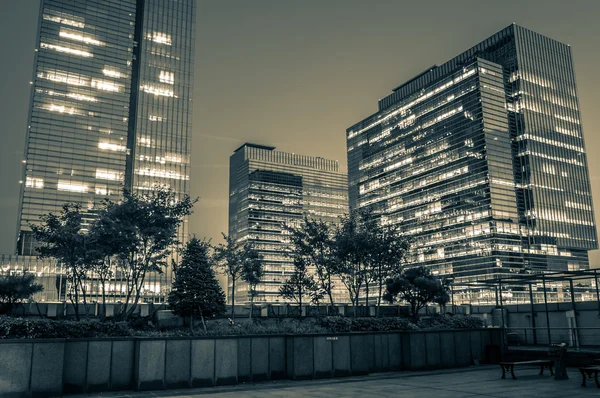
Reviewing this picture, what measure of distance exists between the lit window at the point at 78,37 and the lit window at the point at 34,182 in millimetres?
42928

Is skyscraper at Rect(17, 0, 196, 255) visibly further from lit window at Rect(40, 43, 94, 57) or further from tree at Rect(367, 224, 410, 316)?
tree at Rect(367, 224, 410, 316)

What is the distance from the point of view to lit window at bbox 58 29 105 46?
142 metres

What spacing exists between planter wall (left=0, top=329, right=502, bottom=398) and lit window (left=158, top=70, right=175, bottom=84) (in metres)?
135

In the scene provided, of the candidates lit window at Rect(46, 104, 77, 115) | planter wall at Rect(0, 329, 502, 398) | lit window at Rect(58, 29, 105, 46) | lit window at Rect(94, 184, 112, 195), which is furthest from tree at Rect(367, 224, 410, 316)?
lit window at Rect(58, 29, 105, 46)

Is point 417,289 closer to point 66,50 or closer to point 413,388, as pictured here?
point 413,388

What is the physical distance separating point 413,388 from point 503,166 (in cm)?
16125

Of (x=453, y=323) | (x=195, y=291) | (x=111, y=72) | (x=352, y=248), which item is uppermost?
(x=111, y=72)

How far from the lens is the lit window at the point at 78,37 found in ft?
467

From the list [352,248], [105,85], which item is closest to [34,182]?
[105,85]

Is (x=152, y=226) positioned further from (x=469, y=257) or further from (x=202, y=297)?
(x=469, y=257)

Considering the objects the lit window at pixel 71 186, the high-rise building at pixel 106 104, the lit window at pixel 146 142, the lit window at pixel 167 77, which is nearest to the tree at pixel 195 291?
the high-rise building at pixel 106 104

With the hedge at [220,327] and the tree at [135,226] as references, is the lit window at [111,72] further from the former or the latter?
the hedge at [220,327]

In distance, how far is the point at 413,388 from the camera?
18.7 meters

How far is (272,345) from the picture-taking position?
22.6 m
